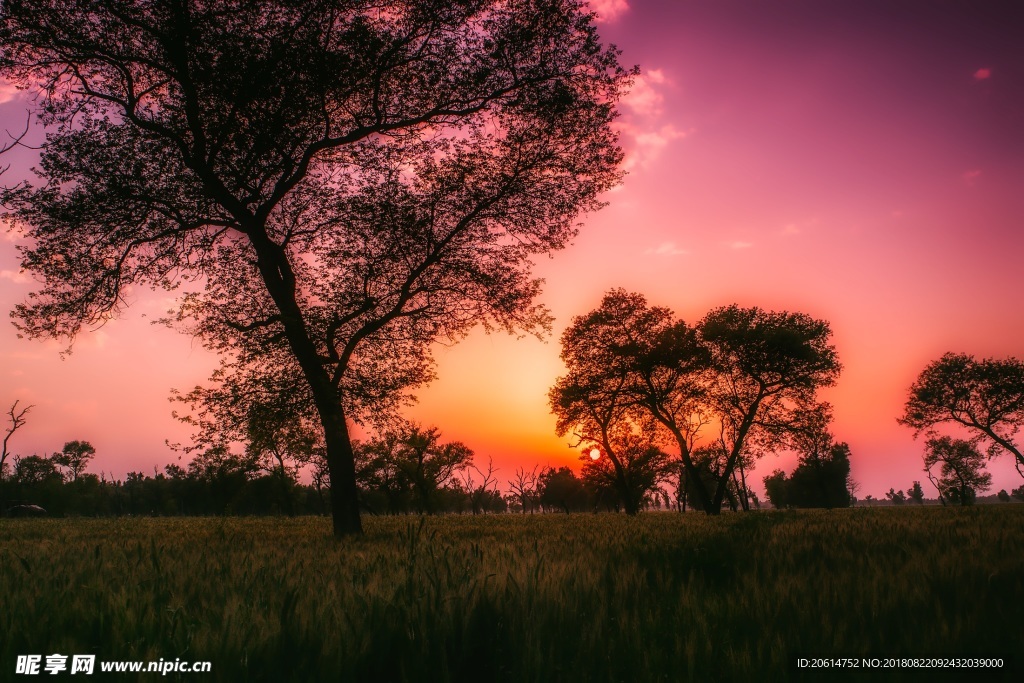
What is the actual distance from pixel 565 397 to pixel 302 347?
26.0m

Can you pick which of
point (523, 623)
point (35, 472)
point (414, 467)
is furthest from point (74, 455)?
point (523, 623)

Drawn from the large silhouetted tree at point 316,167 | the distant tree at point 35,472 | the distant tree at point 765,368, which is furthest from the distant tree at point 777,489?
the distant tree at point 35,472

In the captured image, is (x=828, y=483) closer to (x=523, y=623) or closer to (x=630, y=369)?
(x=630, y=369)

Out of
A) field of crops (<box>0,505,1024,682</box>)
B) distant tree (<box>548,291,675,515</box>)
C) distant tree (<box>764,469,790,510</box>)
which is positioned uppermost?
distant tree (<box>548,291,675,515</box>)

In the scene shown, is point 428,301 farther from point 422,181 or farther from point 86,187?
point 86,187

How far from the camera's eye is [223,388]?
15.0 metres

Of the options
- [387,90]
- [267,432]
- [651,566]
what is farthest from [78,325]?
[651,566]

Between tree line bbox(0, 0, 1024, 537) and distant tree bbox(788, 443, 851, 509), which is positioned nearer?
tree line bbox(0, 0, 1024, 537)

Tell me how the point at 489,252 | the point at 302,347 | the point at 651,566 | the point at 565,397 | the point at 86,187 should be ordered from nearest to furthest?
the point at 651,566 → the point at 86,187 → the point at 302,347 → the point at 489,252 → the point at 565,397

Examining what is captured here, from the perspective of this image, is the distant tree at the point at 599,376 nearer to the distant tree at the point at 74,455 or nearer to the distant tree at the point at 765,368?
the distant tree at the point at 765,368

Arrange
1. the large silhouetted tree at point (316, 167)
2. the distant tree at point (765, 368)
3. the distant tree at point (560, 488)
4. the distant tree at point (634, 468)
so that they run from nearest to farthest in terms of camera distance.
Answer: the large silhouetted tree at point (316, 167) → the distant tree at point (765, 368) → the distant tree at point (634, 468) → the distant tree at point (560, 488)

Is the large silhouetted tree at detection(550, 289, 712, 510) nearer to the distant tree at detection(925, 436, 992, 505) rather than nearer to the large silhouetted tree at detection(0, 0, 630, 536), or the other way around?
the large silhouetted tree at detection(0, 0, 630, 536)

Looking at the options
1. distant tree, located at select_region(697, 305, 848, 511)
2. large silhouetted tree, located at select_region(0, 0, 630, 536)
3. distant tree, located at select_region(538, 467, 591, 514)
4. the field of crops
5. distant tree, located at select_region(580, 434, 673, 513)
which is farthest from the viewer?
distant tree, located at select_region(538, 467, 591, 514)

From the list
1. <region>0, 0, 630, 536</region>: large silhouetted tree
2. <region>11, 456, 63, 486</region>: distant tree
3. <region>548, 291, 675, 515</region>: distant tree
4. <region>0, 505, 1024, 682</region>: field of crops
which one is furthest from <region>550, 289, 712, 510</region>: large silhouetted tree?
<region>11, 456, 63, 486</region>: distant tree
